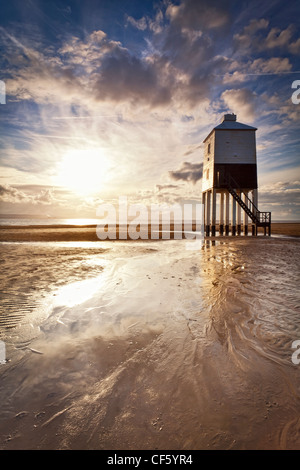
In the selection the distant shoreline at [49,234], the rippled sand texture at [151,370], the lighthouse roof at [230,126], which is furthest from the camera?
the distant shoreline at [49,234]

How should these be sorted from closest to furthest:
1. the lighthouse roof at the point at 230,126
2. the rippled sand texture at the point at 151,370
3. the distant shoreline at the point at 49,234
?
the rippled sand texture at the point at 151,370 → the lighthouse roof at the point at 230,126 → the distant shoreline at the point at 49,234

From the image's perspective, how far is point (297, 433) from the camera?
193cm

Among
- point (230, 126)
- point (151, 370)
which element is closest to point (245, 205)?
point (230, 126)

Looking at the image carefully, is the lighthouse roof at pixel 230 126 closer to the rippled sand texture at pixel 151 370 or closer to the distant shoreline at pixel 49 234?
the distant shoreline at pixel 49 234

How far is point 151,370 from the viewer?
2.85 metres

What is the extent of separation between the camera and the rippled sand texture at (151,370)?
77.2 inches

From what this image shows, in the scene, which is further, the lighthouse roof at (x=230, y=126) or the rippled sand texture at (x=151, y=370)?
the lighthouse roof at (x=230, y=126)

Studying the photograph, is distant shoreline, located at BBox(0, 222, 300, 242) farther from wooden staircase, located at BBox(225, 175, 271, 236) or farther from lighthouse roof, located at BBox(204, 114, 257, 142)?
lighthouse roof, located at BBox(204, 114, 257, 142)

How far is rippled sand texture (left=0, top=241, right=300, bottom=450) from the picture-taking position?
6.44ft

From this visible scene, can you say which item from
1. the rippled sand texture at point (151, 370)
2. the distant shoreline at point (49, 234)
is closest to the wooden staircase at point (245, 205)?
the distant shoreline at point (49, 234)

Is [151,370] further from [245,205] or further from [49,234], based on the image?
[49,234]
